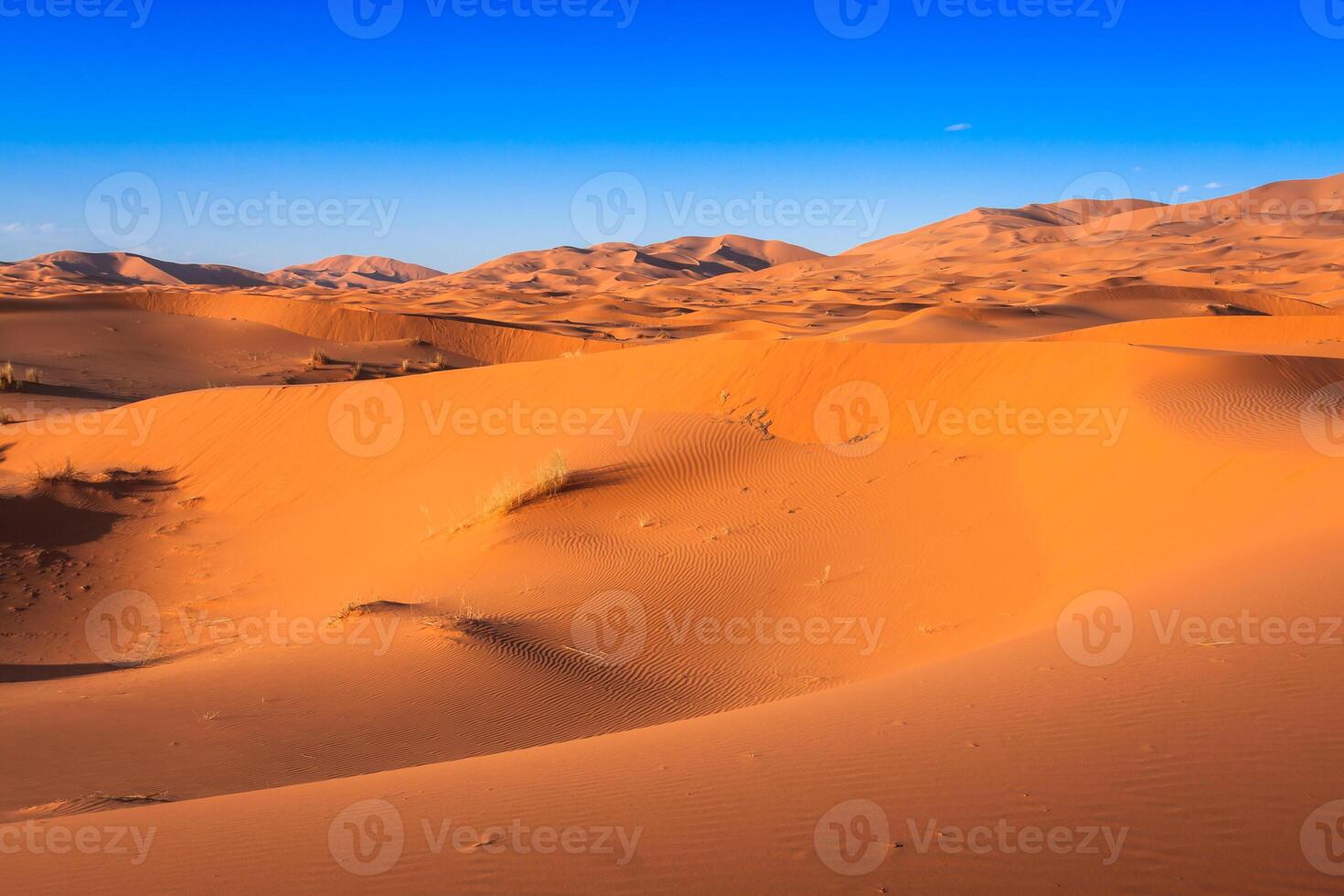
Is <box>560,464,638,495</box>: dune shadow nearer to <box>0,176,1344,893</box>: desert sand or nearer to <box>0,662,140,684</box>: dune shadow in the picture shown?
<box>0,176,1344,893</box>: desert sand

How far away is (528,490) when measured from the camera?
11117 mm

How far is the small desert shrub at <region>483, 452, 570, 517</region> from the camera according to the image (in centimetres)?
1094

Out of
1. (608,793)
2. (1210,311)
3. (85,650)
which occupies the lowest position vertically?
(85,650)

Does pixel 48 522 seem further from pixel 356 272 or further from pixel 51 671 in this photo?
pixel 356 272

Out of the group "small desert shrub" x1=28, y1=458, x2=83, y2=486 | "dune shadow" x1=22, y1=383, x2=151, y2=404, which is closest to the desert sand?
"small desert shrub" x1=28, y1=458, x2=83, y2=486

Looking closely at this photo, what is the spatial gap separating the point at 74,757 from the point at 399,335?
2981 cm

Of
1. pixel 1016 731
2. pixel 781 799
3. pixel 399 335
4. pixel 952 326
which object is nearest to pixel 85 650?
pixel 781 799

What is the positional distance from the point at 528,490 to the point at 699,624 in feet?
12.5

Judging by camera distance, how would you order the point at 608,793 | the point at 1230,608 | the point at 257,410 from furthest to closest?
1. the point at 257,410
2. the point at 1230,608
3. the point at 608,793

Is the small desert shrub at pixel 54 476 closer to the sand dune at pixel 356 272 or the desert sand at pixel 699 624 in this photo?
the desert sand at pixel 699 624

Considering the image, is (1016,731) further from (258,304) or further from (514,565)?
(258,304)

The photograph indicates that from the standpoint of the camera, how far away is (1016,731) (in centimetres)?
384

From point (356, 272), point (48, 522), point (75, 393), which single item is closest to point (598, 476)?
point (48, 522)

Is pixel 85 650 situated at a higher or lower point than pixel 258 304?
lower
